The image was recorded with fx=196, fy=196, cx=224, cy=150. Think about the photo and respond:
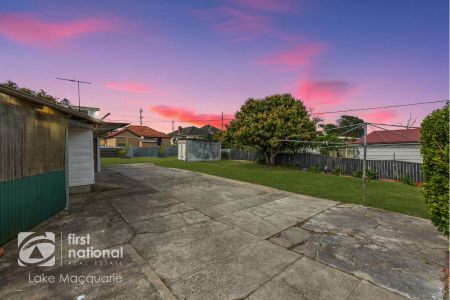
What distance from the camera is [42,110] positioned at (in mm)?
5090

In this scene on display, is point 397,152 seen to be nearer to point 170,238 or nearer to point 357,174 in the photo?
point 357,174

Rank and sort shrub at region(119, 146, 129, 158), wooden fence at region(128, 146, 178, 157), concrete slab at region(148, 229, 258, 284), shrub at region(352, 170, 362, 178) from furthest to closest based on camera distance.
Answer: wooden fence at region(128, 146, 178, 157) < shrub at region(119, 146, 129, 158) < shrub at region(352, 170, 362, 178) < concrete slab at region(148, 229, 258, 284)

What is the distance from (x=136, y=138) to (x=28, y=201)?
4361 centimetres

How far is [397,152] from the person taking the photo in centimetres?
1681

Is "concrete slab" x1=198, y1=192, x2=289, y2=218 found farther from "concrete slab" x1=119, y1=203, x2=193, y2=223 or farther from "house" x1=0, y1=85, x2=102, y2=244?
"house" x1=0, y1=85, x2=102, y2=244

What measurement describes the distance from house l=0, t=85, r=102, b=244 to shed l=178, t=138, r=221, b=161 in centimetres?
1910

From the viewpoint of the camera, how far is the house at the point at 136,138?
42844 mm

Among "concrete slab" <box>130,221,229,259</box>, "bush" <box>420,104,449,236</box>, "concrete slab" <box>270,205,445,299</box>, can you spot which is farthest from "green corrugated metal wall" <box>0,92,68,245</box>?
"bush" <box>420,104,449,236</box>

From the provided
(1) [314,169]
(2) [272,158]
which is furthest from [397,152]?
(2) [272,158]

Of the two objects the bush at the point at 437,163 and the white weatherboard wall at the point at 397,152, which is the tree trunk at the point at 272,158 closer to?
the white weatherboard wall at the point at 397,152

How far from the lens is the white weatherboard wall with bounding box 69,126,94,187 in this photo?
8.16 m

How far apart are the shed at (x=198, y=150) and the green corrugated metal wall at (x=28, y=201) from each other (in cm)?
1953

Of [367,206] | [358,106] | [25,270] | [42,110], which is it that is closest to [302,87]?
[358,106]

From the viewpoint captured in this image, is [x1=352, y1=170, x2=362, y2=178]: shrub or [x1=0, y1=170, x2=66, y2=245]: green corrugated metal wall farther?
[x1=352, y1=170, x2=362, y2=178]: shrub
